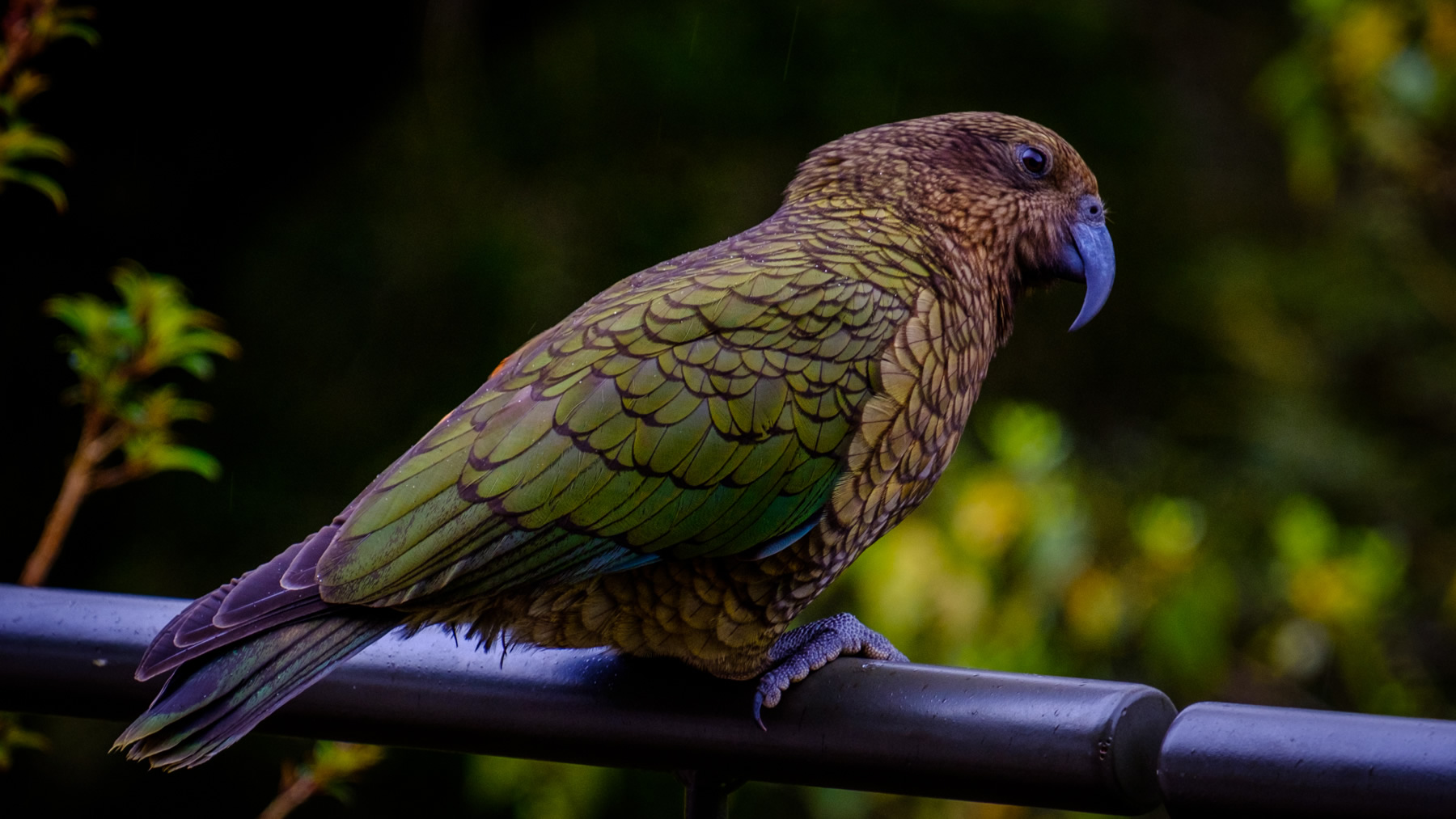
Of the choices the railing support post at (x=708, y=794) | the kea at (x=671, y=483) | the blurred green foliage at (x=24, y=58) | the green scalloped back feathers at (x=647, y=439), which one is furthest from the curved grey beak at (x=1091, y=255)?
the blurred green foliage at (x=24, y=58)

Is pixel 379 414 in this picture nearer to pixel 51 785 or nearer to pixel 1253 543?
pixel 51 785

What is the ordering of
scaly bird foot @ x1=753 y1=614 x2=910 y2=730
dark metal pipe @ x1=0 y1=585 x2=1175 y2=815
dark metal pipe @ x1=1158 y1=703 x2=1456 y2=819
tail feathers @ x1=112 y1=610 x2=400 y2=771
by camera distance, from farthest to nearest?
1. scaly bird foot @ x1=753 y1=614 x2=910 y2=730
2. tail feathers @ x1=112 y1=610 x2=400 y2=771
3. dark metal pipe @ x1=0 y1=585 x2=1175 y2=815
4. dark metal pipe @ x1=1158 y1=703 x2=1456 y2=819

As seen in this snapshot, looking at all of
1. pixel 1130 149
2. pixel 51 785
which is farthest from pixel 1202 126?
pixel 51 785

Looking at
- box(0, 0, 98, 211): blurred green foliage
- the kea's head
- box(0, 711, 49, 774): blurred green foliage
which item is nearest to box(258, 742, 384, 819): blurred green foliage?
box(0, 711, 49, 774): blurred green foliage

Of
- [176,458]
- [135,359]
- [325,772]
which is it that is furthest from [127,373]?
[325,772]

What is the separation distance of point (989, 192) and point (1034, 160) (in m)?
0.10

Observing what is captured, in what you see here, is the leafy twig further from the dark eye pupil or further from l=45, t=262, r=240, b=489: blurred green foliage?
the dark eye pupil

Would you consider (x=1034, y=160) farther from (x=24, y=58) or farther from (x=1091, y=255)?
(x=24, y=58)

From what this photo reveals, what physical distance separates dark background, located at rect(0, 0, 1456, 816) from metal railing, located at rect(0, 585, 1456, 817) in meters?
2.97

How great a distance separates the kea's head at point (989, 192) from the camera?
2.00 meters

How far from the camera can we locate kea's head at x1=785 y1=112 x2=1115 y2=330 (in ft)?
6.55

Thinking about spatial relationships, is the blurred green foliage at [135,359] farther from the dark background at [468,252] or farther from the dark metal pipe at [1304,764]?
the dark background at [468,252]

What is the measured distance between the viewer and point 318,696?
147cm

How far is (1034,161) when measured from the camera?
2.06 metres
